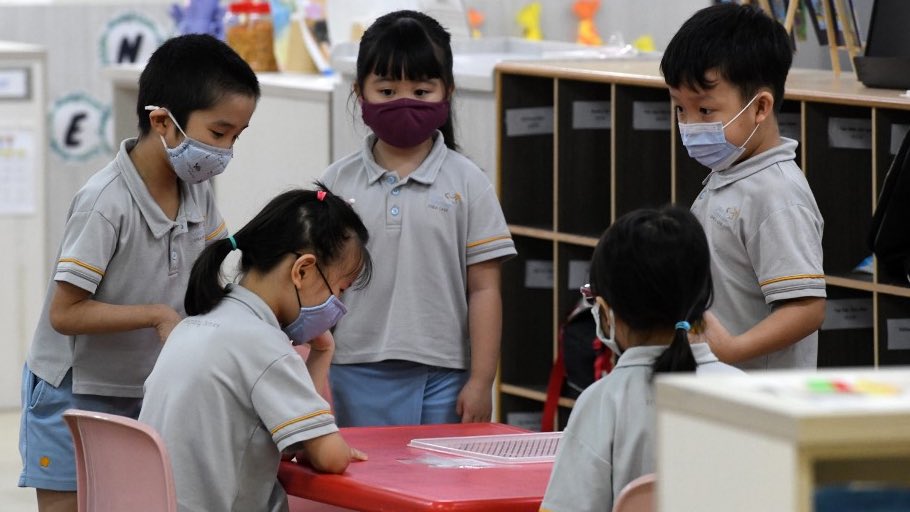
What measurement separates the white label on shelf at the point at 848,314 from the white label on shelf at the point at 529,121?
3.31 feet

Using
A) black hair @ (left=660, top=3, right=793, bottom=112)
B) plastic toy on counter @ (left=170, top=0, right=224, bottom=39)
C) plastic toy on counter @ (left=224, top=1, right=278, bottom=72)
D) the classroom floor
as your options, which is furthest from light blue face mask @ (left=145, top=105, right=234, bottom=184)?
plastic toy on counter @ (left=170, top=0, right=224, bottom=39)

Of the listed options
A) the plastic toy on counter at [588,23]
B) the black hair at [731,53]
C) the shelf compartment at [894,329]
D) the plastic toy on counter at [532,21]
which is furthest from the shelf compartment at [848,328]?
the plastic toy on counter at [532,21]

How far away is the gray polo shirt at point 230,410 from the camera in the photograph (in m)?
2.02

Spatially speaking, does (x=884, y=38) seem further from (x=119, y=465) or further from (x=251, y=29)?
(x=251, y=29)

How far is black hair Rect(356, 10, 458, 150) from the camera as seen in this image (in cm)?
267

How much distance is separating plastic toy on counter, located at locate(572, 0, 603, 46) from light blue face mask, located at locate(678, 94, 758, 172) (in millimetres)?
2107

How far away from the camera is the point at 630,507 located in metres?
1.62

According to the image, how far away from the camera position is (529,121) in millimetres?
3727

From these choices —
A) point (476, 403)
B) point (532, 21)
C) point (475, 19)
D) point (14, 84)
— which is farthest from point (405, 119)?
point (14, 84)

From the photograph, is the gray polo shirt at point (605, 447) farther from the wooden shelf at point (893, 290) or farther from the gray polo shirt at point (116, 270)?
the wooden shelf at point (893, 290)

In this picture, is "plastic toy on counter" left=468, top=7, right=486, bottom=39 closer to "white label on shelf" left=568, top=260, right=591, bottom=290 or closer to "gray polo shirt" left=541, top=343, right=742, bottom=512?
"white label on shelf" left=568, top=260, right=591, bottom=290

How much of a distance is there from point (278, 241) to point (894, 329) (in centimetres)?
137

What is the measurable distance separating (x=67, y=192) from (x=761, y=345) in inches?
177

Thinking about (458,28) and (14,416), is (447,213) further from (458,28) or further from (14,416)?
(14,416)
